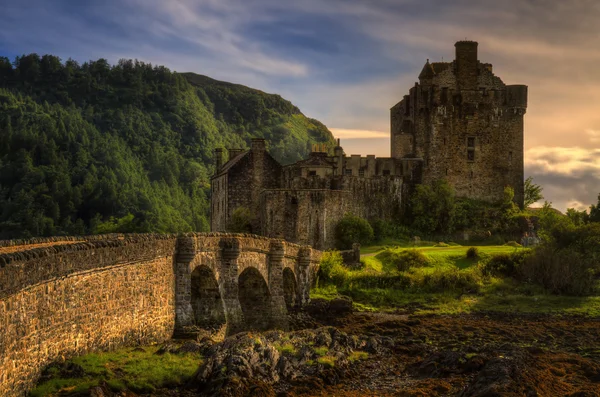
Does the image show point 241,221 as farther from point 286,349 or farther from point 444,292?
point 286,349

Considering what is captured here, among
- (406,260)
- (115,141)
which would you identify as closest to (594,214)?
(406,260)

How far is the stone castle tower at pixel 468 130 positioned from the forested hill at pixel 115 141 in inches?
1180

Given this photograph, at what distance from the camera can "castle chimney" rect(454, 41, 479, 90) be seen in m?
74.4

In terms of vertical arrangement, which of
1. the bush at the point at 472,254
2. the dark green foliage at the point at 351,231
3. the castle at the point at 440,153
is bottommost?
the bush at the point at 472,254

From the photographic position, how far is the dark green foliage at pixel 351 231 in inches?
2420

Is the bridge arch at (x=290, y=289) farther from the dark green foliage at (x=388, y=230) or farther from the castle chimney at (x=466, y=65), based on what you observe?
the castle chimney at (x=466, y=65)

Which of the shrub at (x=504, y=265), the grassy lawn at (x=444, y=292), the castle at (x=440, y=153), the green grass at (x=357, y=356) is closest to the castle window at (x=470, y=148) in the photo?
the castle at (x=440, y=153)

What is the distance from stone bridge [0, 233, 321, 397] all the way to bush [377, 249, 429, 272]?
42.7 feet

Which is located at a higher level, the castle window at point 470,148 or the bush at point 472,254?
the castle window at point 470,148

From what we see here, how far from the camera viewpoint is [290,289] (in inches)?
1826

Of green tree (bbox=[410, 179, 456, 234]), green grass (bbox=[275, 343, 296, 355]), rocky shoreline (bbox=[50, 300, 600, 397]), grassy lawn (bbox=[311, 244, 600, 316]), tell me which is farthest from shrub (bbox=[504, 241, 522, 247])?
green grass (bbox=[275, 343, 296, 355])

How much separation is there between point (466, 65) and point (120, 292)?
54920 millimetres

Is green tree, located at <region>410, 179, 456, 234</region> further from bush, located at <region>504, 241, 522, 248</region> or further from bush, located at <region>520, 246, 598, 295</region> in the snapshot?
bush, located at <region>520, 246, 598, 295</region>

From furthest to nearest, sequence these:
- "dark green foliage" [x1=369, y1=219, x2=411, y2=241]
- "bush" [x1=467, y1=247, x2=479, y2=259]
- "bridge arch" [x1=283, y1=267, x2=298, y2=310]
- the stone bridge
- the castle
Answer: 1. the castle
2. "dark green foliage" [x1=369, y1=219, x2=411, y2=241]
3. "bush" [x1=467, y1=247, x2=479, y2=259]
4. "bridge arch" [x1=283, y1=267, x2=298, y2=310]
5. the stone bridge
